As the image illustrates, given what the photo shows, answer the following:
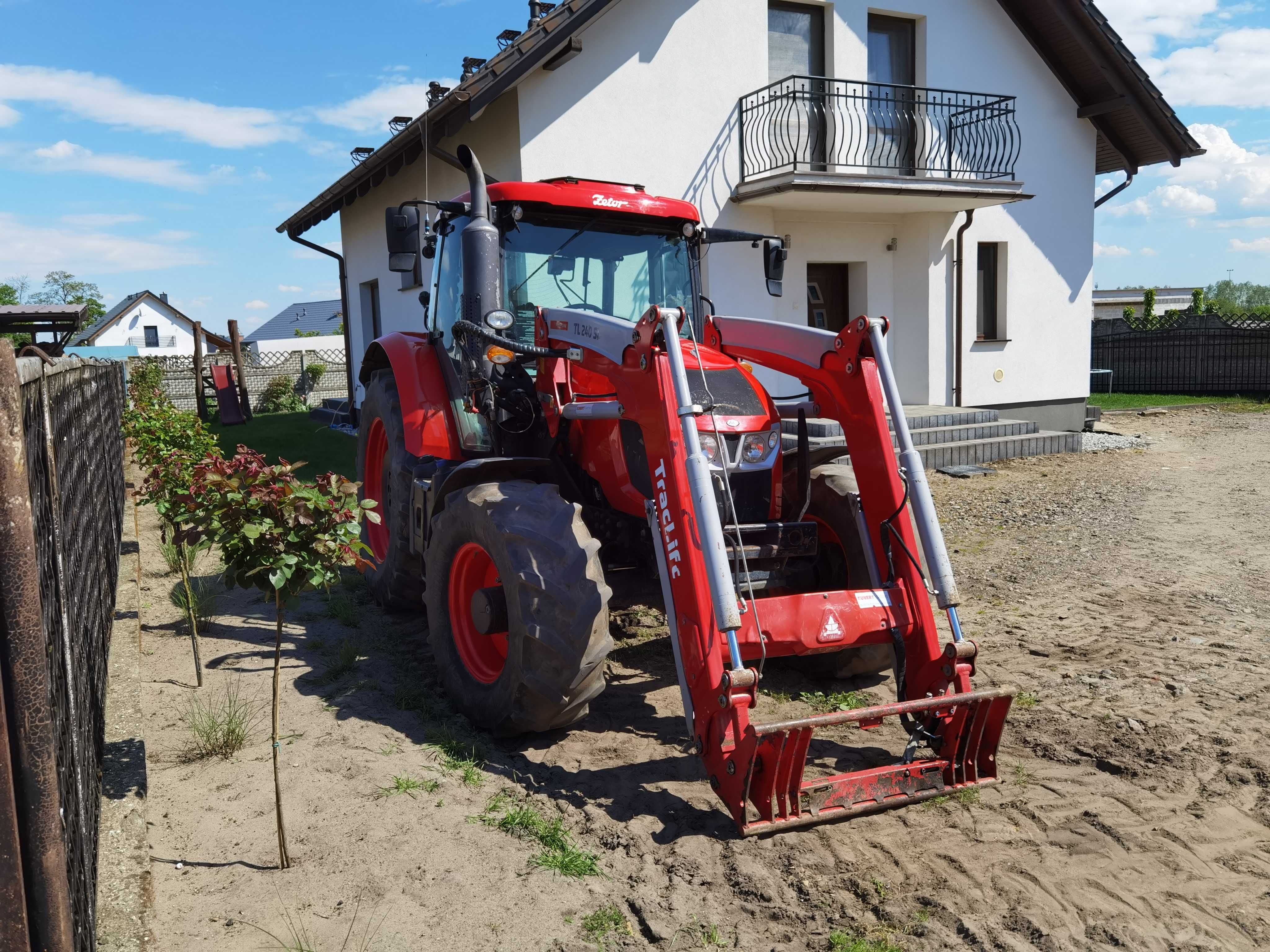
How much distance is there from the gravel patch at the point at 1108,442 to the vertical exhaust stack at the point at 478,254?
10.3 metres

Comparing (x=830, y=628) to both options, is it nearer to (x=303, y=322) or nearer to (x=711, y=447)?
(x=711, y=447)

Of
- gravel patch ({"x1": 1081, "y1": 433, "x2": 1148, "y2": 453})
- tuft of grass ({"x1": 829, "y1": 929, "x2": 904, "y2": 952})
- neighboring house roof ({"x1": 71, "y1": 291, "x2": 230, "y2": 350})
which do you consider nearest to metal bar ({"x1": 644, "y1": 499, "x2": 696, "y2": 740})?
tuft of grass ({"x1": 829, "y1": 929, "x2": 904, "y2": 952})

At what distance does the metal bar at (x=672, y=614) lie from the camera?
354 cm

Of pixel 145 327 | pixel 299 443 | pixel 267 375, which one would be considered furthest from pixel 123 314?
pixel 299 443

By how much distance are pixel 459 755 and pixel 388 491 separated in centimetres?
255

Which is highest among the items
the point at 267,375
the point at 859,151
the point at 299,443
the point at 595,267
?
the point at 859,151

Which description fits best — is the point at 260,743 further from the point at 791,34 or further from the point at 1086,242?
the point at 1086,242

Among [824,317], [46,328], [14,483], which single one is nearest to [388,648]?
[14,483]

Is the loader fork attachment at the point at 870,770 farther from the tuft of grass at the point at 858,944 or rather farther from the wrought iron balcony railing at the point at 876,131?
the wrought iron balcony railing at the point at 876,131

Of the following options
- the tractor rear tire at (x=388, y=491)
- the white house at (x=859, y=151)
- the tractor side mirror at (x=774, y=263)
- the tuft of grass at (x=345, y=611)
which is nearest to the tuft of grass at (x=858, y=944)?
the tractor rear tire at (x=388, y=491)

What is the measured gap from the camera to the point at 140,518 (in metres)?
10.2

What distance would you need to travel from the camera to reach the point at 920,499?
12.6 feet

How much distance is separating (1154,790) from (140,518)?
966 centimetres

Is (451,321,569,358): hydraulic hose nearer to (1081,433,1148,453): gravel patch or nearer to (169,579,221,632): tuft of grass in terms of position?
(169,579,221,632): tuft of grass
